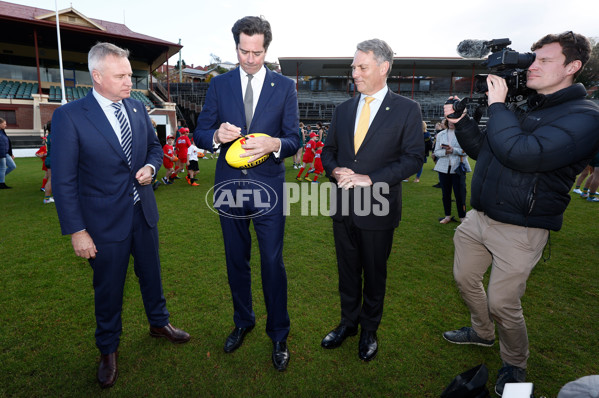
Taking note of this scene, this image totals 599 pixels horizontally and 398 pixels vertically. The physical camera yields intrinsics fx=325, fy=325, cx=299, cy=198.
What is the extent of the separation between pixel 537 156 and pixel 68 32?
32475 millimetres

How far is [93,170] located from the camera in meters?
2.30

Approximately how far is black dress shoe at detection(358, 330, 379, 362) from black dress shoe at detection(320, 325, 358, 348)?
0.15m

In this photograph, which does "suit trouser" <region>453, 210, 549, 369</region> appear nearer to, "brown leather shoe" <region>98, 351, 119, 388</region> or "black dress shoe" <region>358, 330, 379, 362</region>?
"black dress shoe" <region>358, 330, 379, 362</region>

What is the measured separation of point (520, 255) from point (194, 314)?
2964mm

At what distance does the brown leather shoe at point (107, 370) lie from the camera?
2.42m

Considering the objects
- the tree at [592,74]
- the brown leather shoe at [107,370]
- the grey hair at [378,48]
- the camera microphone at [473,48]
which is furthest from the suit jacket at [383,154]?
the tree at [592,74]

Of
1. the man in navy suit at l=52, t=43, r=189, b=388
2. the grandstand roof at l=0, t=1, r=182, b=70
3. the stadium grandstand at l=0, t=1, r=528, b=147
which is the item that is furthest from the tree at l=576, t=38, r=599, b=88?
the man in navy suit at l=52, t=43, r=189, b=388

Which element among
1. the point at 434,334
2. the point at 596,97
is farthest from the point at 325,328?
the point at 596,97

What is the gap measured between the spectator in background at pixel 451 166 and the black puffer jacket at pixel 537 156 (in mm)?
4179

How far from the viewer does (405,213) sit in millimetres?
7582

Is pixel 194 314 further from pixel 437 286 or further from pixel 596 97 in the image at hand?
pixel 596 97

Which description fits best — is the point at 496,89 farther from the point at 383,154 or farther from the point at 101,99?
the point at 101,99

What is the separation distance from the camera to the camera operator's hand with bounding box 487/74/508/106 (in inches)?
83.4

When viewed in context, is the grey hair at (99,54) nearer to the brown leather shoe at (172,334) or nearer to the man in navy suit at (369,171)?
the man in navy suit at (369,171)
